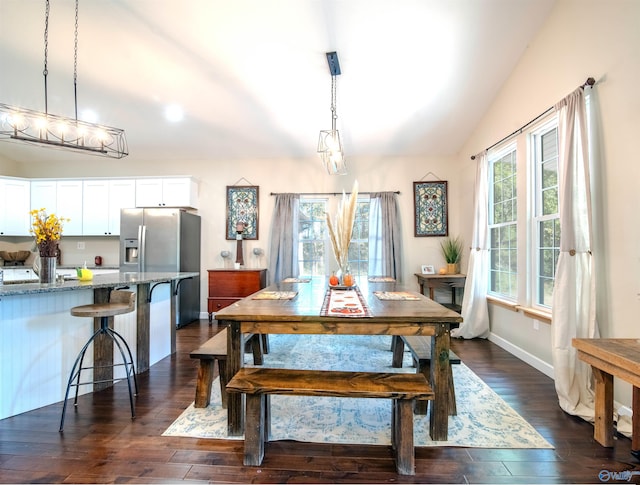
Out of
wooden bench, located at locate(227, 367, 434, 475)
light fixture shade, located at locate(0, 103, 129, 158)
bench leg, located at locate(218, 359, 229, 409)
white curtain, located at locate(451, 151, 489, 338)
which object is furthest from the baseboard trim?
light fixture shade, located at locate(0, 103, 129, 158)

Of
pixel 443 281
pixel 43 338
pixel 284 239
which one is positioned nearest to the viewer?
pixel 43 338

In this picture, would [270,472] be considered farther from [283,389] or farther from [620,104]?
[620,104]

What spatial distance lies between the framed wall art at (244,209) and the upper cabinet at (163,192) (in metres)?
0.67

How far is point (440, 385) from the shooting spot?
1702mm

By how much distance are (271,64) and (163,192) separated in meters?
2.67

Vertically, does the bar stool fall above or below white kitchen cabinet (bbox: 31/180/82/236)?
below

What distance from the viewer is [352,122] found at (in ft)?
13.2

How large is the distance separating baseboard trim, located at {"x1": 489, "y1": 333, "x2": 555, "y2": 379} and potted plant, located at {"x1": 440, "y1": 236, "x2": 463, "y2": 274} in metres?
1.13

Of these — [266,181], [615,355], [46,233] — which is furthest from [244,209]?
[615,355]

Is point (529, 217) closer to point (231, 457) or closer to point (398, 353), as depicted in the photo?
point (398, 353)

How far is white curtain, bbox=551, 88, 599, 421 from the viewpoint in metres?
2.05

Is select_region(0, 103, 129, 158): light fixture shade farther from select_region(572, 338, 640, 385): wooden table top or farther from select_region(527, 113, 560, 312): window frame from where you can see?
select_region(527, 113, 560, 312): window frame

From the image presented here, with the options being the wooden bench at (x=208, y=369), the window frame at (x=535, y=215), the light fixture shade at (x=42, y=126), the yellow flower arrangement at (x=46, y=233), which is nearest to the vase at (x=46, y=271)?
the yellow flower arrangement at (x=46, y=233)

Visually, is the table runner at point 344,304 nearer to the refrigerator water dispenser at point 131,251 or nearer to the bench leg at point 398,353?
the bench leg at point 398,353
